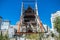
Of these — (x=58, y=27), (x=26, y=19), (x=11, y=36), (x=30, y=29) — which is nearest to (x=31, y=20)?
(x=26, y=19)

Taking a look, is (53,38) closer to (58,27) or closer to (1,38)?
(58,27)

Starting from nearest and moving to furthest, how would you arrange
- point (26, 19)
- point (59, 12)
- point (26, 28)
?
point (26, 28), point (26, 19), point (59, 12)

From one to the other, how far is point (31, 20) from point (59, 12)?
192cm

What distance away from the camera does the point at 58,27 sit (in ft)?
15.9

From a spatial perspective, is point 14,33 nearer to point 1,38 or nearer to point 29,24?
point 1,38

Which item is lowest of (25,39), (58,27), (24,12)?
(25,39)

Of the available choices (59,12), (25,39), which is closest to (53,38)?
(25,39)

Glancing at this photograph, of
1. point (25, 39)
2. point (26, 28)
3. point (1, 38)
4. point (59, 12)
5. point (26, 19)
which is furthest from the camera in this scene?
point (59, 12)

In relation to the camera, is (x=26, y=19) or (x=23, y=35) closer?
(x=23, y=35)

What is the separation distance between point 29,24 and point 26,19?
33cm

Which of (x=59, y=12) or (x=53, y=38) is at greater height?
(x=59, y=12)

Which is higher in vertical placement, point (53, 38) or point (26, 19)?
point (26, 19)

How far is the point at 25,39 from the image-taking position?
426 cm

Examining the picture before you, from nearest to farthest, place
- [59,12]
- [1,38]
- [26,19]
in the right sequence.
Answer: [1,38]
[26,19]
[59,12]
